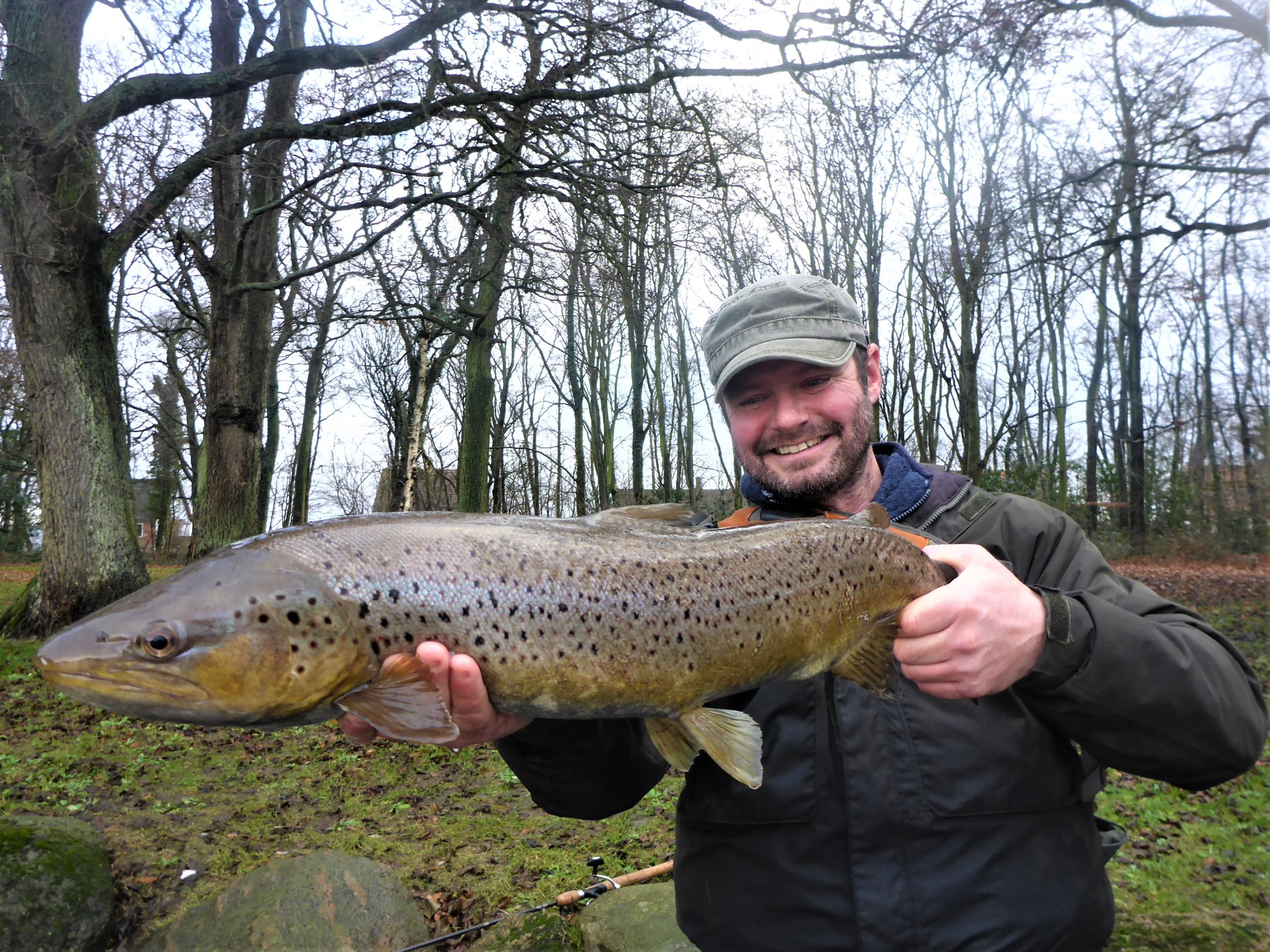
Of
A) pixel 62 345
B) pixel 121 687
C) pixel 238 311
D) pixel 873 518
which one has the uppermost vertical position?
pixel 238 311

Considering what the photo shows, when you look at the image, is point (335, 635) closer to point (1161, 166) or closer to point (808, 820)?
point (808, 820)

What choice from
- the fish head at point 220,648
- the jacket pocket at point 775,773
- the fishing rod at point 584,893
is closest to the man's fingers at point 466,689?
the fish head at point 220,648

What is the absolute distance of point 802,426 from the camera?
3.17 metres

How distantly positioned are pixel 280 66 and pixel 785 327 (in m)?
8.14

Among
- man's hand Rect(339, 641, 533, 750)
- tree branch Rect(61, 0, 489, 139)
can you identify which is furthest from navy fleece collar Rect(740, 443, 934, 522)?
tree branch Rect(61, 0, 489, 139)

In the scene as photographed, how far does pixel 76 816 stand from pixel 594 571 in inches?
233

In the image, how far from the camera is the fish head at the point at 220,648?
188 cm

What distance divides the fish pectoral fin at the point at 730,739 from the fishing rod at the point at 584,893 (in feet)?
8.49

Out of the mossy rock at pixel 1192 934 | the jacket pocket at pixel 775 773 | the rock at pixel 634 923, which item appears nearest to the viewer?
the jacket pocket at pixel 775 773

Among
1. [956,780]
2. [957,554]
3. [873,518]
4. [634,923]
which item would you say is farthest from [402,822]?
[957,554]

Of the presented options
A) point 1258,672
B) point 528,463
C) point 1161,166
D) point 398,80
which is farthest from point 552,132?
point 528,463

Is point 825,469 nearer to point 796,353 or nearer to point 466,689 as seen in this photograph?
point 796,353

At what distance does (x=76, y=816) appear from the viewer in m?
5.95

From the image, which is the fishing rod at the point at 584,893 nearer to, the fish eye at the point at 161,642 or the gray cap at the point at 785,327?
the gray cap at the point at 785,327
